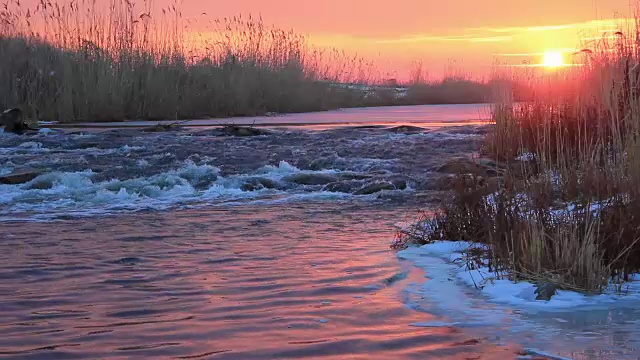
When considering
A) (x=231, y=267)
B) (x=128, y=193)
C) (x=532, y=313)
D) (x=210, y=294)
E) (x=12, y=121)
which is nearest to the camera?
(x=532, y=313)

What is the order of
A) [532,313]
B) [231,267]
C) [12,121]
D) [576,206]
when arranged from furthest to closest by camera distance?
1. [12,121]
2. [231,267]
3. [576,206]
4. [532,313]

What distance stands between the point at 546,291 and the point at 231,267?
1.93 m

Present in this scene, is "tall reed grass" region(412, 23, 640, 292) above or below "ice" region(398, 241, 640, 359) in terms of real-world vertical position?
above

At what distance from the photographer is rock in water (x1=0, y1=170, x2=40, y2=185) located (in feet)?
30.5

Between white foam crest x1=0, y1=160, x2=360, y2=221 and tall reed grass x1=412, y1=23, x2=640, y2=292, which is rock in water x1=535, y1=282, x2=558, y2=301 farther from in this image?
white foam crest x1=0, y1=160, x2=360, y2=221

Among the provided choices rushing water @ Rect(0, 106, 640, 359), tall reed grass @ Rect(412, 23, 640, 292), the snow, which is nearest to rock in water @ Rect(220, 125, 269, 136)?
rushing water @ Rect(0, 106, 640, 359)

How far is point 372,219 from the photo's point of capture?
23.8ft

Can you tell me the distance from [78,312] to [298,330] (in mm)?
1118

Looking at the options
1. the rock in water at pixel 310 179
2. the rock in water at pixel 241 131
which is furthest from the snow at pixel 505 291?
the rock in water at pixel 241 131

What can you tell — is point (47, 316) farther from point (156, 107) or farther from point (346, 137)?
point (156, 107)

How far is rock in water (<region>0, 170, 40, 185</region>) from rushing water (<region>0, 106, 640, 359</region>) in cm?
15

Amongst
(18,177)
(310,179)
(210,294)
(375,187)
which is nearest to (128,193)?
(18,177)

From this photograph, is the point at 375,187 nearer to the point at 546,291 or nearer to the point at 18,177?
the point at 18,177

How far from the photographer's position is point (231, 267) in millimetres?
5109
